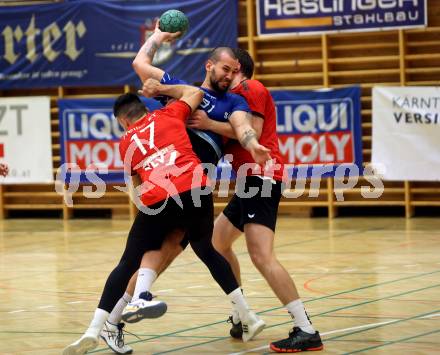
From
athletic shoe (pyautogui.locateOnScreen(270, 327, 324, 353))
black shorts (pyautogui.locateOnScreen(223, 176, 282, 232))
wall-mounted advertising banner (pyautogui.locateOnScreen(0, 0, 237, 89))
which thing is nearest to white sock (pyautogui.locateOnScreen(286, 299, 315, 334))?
athletic shoe (pyautogui.locateOnScreen(270, 327, 324, 353))

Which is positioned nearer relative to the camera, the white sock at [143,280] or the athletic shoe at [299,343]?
the white sock at [143,280]

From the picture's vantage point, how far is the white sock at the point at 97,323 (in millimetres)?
5973

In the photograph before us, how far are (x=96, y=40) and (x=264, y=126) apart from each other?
929cm

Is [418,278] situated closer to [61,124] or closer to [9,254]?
[9,254]

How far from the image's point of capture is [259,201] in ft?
21.5

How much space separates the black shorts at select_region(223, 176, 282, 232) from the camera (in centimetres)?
653

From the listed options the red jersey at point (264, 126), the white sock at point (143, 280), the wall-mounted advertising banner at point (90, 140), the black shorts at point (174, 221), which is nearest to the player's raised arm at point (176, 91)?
the red jersey at point (264, 126)

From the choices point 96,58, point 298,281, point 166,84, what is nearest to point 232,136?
point 166,84

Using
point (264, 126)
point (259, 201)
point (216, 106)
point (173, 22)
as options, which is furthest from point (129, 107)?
point (259, 201)

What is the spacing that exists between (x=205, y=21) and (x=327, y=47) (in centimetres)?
185

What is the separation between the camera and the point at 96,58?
51.3 feet

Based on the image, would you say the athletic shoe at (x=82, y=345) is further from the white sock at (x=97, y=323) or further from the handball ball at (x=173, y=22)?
the handball ball at (x=173, y=22)

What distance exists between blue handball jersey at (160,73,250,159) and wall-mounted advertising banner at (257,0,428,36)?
808 centimetres

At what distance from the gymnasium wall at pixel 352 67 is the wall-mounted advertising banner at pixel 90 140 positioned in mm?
407
